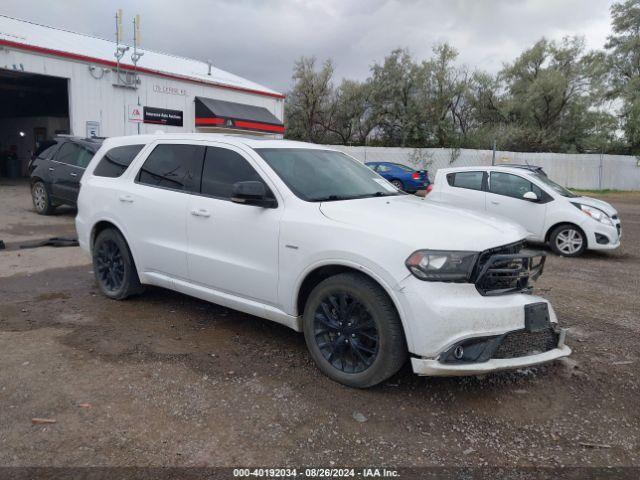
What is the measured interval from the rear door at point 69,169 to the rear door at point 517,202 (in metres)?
8.31

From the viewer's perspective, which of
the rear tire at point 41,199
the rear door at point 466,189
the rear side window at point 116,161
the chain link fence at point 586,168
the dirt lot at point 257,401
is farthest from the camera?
the chain link fence at point 586,168

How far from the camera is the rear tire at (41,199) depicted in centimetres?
1201

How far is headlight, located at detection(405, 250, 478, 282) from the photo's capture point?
10.4ft

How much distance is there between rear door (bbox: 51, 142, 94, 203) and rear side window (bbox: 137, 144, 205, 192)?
6665 mm

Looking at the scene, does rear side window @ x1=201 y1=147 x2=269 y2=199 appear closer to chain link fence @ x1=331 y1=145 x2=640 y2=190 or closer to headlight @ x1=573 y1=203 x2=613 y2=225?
headlight @ x1=573 y1=203 x2=613 y2=225

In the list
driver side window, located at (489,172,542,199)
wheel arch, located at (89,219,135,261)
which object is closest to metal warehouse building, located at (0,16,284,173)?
wheel arch, located at (89,219,135,261)

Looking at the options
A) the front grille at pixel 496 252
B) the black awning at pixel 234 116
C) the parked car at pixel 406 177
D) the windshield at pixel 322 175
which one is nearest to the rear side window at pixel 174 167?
the windshield at pixel 322 175

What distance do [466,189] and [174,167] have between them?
20.9 feet

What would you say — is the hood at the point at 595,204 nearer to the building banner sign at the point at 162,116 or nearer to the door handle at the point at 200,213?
the door handle at the point at 200,213

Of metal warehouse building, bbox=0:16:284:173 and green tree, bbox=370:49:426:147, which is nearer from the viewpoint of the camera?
metal warehouse building, bbox=0:16:284:173

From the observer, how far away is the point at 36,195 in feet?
40.4

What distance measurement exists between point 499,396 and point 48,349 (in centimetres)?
352

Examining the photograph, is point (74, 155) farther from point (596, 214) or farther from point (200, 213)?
point (596, 214)

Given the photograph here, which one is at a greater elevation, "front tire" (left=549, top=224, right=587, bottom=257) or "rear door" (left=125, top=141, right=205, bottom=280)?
"rear door" (left=125, top=141, right=205, bottom=280)
